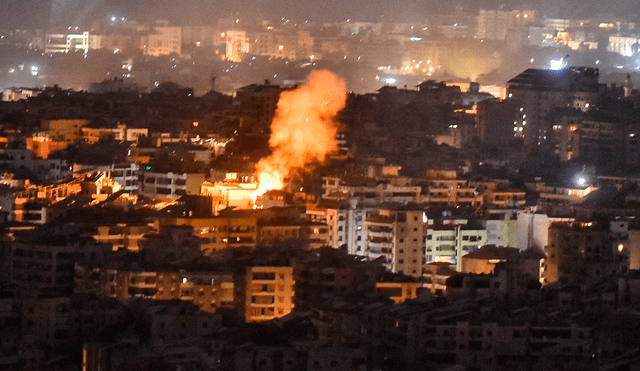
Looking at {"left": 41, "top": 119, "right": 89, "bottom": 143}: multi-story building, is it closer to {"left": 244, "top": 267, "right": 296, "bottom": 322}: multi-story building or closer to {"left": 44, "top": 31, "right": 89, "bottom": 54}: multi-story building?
{"left": 244, "top": 267, "right": 296, "bottom": 322}: multi-story building

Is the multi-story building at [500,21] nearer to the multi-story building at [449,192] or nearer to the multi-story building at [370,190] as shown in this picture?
the multi-story building at [449,192]

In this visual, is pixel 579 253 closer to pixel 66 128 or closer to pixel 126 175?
pixel 126 175

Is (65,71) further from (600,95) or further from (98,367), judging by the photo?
(98,367)

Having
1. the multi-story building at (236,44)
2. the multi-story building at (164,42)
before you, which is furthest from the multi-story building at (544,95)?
the multi-story building at (164,42)

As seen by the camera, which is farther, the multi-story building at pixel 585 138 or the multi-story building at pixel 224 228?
the multi-story building at pixel 585 138

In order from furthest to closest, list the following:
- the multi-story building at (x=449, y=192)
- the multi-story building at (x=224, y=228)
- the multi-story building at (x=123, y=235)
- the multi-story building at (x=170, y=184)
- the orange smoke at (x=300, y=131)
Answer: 1. the orange smoke at (x=300, y=131)
2. the multi-story building at (x=449, y=192)
3. the multi-story building at (x=170, y=184)
4. the multi-story building at (x=224, y=228)
5. the multi-story building at (x=123, y=235)

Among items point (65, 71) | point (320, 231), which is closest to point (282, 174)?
point (320, 231)
